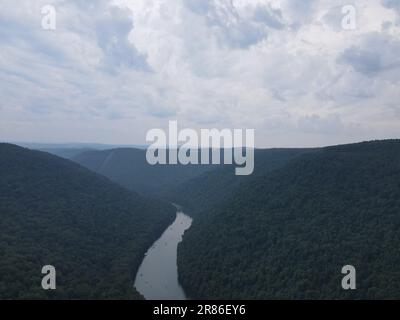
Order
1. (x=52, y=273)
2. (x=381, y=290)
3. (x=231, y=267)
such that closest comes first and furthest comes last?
(x=381, y=290) → (x=52, y=273) → (x=231, y=267)

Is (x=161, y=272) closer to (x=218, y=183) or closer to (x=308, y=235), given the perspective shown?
(x=308, y=235)

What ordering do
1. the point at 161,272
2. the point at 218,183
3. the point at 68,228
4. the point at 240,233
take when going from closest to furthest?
the point at 161,272 < the point at 240,233 < the point at 68,228 < the point at 218,183

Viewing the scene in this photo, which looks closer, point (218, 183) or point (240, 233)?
point (240, 233)

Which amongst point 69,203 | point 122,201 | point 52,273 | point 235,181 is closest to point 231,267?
point 52,273

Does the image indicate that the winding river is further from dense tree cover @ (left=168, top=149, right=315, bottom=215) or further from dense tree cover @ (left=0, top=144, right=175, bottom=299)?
dense tree cover @ (left=168, top=149, right=315, bottom=215)

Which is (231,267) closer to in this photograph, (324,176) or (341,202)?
(341,202)

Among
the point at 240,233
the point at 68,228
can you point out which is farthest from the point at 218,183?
the point at 68,228
